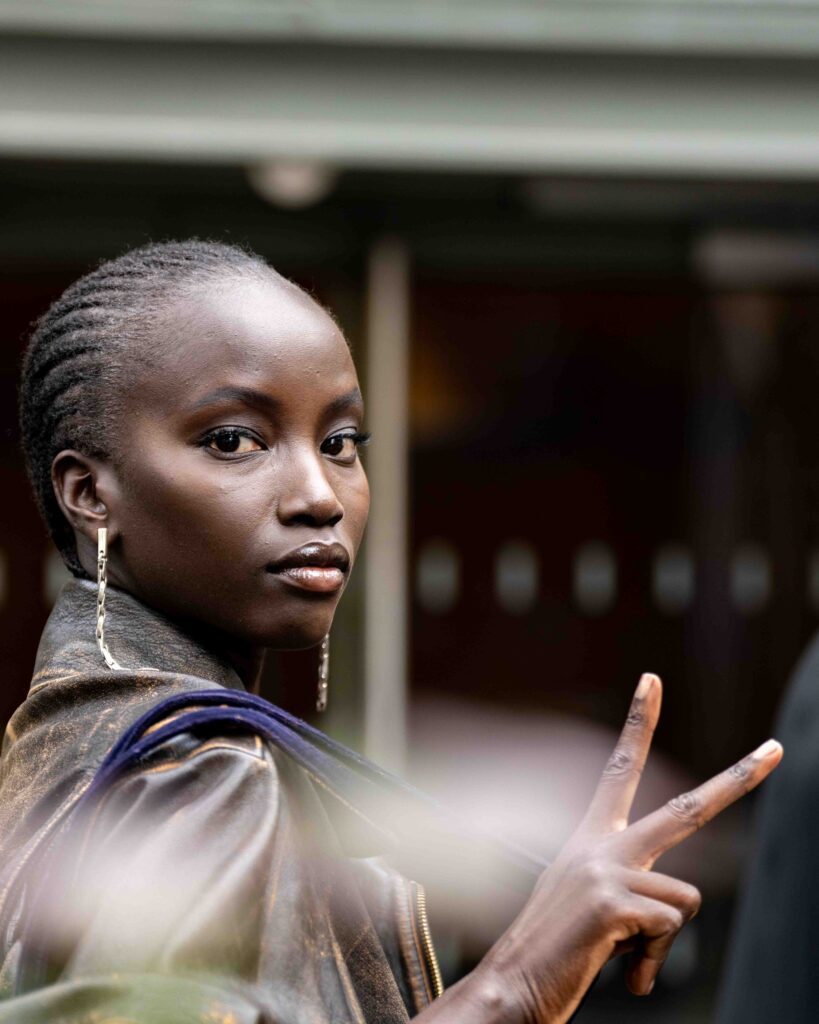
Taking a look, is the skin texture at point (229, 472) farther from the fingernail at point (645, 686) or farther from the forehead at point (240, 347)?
the fingernail at point (645, 686)

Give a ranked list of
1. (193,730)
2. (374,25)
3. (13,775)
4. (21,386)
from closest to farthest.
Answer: (193,730) → (13,775) → (21,386) → (374,25)

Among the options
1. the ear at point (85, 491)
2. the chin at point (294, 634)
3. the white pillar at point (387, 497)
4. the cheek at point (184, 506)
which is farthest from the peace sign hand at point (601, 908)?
the white pillar at point (387, 497)

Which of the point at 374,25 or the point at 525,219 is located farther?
the point at 525,219

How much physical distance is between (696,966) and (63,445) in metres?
5.29

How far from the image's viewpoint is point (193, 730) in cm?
137

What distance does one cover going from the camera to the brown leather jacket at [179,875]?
1.25 metres

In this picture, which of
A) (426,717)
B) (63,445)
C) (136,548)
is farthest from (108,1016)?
(426,717)

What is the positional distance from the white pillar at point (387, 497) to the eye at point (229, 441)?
4.61m

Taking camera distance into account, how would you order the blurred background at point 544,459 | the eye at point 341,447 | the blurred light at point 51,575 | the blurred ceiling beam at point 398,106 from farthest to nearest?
the blurred light at point 51,575 → the blurred background at point 544,459 → the blurred ceiling beam at point 398,106 → the eye at point 341,447

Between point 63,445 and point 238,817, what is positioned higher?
point 63,445

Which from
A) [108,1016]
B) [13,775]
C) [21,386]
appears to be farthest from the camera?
[21,386]

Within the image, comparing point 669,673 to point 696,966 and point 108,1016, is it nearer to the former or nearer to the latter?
point 696,966

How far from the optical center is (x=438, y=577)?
6273mm

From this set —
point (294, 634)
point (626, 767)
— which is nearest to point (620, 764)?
point (626, 767)
